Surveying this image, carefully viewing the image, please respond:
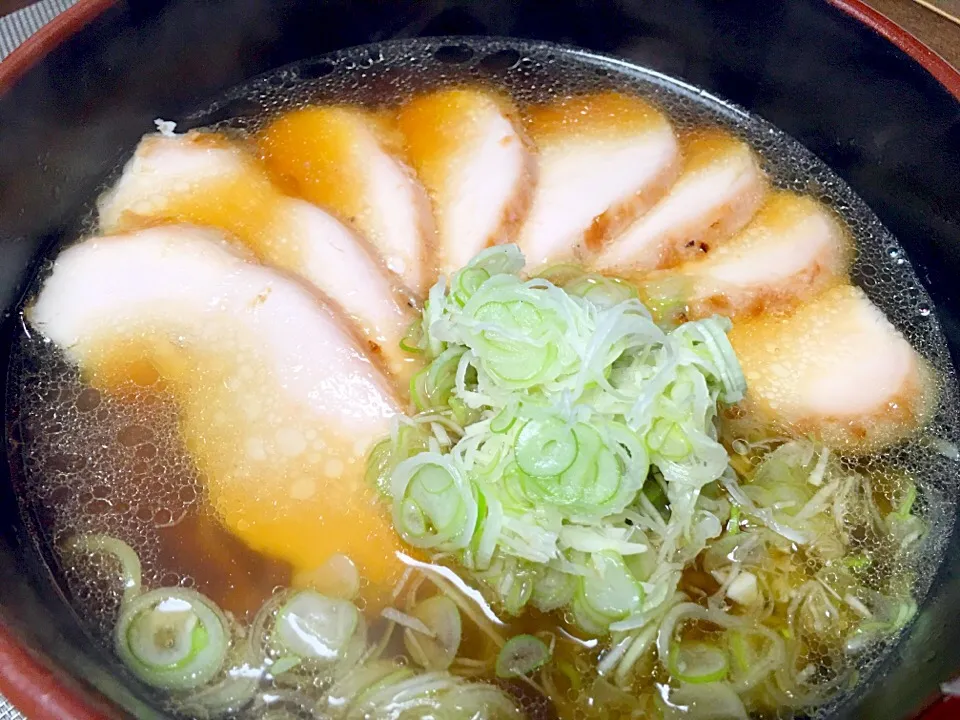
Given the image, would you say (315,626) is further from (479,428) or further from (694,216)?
(694,216)

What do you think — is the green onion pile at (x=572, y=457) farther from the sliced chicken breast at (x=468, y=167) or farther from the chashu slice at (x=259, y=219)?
the sliced chicken breast at (x=468, y=167)

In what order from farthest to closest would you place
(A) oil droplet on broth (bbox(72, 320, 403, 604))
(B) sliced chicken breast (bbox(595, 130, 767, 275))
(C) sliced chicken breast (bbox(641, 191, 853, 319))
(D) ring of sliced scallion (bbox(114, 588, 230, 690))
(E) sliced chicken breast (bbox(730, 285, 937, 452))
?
(B) sliced chicken breast (bbox(595, 130, 767, 275))
(C) sliced chicken breast (bbox(641, 191, 853, 319))
(E) sliced chicken breast (bbox(730, 285, 937, 452))
(A) oil droplet on broth (bbox(72, 320, 403, 604))
(D) ring of sliced scallion (bbox(114, 588, 230, 690))

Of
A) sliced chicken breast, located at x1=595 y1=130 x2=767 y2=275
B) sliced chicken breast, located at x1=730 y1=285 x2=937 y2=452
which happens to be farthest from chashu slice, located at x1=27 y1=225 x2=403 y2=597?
sliced chicken breast, located at x1=730 y1=285 x2=937 y2=452

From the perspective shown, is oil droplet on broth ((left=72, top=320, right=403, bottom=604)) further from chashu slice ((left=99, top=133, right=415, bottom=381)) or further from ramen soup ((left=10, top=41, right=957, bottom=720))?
chashu slice ((left=99, top=133, right=415, bottom=381))

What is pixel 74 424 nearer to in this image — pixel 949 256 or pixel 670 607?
pixel 670 607

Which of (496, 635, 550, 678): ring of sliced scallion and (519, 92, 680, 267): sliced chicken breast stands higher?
(519, 92, 680, 267): sliced chicken breast

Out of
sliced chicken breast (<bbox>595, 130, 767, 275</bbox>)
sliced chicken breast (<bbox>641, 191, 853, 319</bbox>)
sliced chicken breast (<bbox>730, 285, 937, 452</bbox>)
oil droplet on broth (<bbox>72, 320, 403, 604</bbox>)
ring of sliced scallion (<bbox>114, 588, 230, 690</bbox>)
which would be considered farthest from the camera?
sliced chicken breast (<bbox>595, 130, 767, 275</bbox>)

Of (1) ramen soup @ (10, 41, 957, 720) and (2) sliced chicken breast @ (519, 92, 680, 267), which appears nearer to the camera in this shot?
(1) ramen soup @ (10, 41, 957, 720)

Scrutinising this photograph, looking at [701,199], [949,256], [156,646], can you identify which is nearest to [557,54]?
[701,199]
